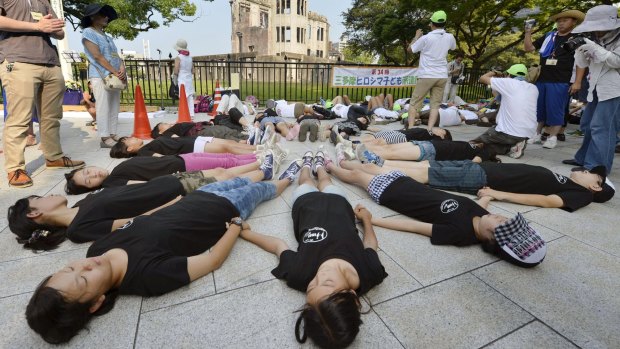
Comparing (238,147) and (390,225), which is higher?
(238,147)

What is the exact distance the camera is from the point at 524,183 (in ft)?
10.7

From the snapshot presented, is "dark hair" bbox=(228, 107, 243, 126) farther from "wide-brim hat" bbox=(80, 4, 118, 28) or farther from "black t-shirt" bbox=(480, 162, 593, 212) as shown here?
"black t-shirt" bbox=(480, 162, 593, 212)

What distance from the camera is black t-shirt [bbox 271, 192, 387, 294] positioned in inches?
73.6

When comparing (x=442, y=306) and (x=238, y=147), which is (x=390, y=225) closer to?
(x=442, y=306)

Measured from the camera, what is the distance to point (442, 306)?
6.07ft

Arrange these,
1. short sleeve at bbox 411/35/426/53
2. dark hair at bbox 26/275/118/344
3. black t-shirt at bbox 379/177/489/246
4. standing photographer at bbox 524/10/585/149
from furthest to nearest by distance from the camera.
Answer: short sleeve at bbox 411/35/426/53
standing photographer at bbox 524/10/585/149
black t-shirt at bbox 379/177/489/246
dark hair at bbox 26/275/118/344

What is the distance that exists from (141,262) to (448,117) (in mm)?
8144

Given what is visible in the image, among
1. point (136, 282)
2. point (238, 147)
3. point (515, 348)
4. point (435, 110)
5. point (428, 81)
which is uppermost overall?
point (428, 81)

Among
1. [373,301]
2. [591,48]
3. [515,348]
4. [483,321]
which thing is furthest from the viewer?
[591,48]

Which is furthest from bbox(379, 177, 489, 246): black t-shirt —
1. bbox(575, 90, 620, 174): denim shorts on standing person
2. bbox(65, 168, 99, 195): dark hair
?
bbox(65, 168, 99, 195): dark hair

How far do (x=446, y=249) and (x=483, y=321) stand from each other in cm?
75

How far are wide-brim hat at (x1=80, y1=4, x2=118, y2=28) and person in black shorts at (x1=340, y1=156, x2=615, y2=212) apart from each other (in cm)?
479

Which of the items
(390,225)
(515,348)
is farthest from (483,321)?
(390,225)

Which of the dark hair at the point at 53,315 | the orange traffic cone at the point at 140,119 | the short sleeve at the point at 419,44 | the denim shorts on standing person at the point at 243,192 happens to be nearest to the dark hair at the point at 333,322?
the dark hair at the point at 53,315
